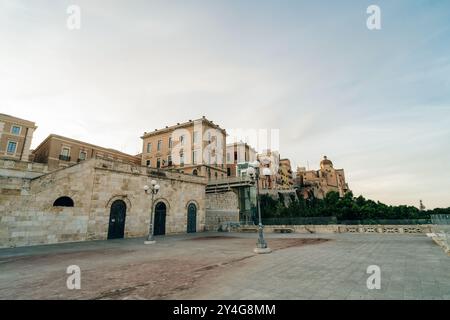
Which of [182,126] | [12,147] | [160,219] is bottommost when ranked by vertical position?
[160,219]

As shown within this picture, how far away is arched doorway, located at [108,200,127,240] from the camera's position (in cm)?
1654

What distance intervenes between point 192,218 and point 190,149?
17.6 m

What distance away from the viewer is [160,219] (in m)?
20.0

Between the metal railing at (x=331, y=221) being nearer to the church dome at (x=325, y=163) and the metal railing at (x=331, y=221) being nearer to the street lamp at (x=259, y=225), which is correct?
the street lamp at (x=259, y=225)

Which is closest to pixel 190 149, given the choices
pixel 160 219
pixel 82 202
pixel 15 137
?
pixel 160 219

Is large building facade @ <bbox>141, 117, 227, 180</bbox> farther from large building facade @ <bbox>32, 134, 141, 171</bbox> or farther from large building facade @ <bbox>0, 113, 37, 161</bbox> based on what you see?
large building facade @ <bbox>0, 113, 37, 161</bbox>

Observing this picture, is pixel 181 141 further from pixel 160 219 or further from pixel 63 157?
pixel 160 219

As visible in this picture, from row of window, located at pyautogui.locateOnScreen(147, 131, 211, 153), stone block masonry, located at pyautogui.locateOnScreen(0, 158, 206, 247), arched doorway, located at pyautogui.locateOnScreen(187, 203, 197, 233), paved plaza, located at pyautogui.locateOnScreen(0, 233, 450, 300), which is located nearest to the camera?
paved plaza, located at pyautogui.locateOnScreen(0, 233, 450, 300)

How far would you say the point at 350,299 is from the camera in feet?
12.4

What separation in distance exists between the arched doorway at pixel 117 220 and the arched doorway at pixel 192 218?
280 inches

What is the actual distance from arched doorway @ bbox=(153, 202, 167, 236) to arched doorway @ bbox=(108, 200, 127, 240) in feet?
10.1

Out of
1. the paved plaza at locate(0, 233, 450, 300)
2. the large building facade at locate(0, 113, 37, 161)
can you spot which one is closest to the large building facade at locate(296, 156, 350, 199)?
the paved plaza at locate(0, 233, 450, 300)
